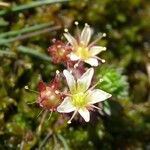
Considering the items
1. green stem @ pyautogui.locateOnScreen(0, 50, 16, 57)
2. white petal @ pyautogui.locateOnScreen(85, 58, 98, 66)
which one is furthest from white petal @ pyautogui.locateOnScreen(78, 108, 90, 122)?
green stem @ pyautogui.locateOnScreen(0, 50, 16, 57)

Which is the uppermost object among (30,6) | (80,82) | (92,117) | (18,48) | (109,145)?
(30,6)

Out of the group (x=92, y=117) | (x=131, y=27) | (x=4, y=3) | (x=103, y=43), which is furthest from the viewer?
(x=131, y=27)

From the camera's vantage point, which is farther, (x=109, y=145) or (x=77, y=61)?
(x=109, y=145)

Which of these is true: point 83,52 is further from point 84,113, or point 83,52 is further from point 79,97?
point 84,113

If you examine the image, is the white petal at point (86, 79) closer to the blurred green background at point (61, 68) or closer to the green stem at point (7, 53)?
the blurred green background at point (61, 68)

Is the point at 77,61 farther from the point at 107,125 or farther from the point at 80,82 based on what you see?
the point at 107,125

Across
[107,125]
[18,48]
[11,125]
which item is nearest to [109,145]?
[107,125]

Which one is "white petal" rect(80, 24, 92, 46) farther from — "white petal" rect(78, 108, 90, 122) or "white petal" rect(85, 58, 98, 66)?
"white petal" rect(78, 108, 90, 122)
